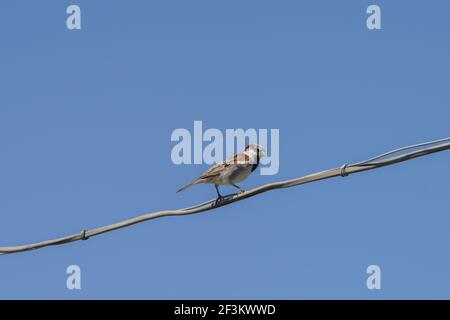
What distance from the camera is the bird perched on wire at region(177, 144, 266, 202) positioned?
14.4 meters

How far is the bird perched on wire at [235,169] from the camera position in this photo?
47.3 ft

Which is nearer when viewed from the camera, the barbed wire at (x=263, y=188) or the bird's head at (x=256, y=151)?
the barbed wire at (x=263, y=188)

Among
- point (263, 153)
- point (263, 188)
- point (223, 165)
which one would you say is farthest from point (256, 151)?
point (263, 188)

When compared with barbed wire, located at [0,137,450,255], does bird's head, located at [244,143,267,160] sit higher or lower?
higher

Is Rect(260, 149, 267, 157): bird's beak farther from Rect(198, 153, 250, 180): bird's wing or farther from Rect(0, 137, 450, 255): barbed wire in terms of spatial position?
Rect(0, 137, 450, 255): barbed wire

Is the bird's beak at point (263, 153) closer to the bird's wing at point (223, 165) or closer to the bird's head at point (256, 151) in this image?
the bird's head at point (256, 151)

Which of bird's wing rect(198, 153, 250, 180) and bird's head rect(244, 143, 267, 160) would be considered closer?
bird's wing rect(198, 153, 250, 180)

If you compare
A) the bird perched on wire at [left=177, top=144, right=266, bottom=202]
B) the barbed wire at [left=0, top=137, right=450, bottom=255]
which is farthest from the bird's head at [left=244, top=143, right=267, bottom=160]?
the barbed wire at [left=0, top=137, right=450, bottom=255]

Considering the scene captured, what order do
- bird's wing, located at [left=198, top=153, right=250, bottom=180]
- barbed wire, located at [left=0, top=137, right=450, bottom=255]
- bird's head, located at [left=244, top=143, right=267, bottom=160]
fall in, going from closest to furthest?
barbed wire, located at [left=0, top=137, right=450, bottom=255]
bird's wing, located at [left=198, top=153, right=250, bottom=180]
bird's head, located at [left=244, top=143, right=267, bottom=160]

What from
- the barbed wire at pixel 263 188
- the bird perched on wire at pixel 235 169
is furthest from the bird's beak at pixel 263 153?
the barbed wire at pixel 263 188

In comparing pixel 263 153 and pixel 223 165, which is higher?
pixel 263 153

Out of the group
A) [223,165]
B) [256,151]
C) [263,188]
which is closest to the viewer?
[263,188]

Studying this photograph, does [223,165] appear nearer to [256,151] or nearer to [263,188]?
[256,151]

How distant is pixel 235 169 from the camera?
14633 mm
